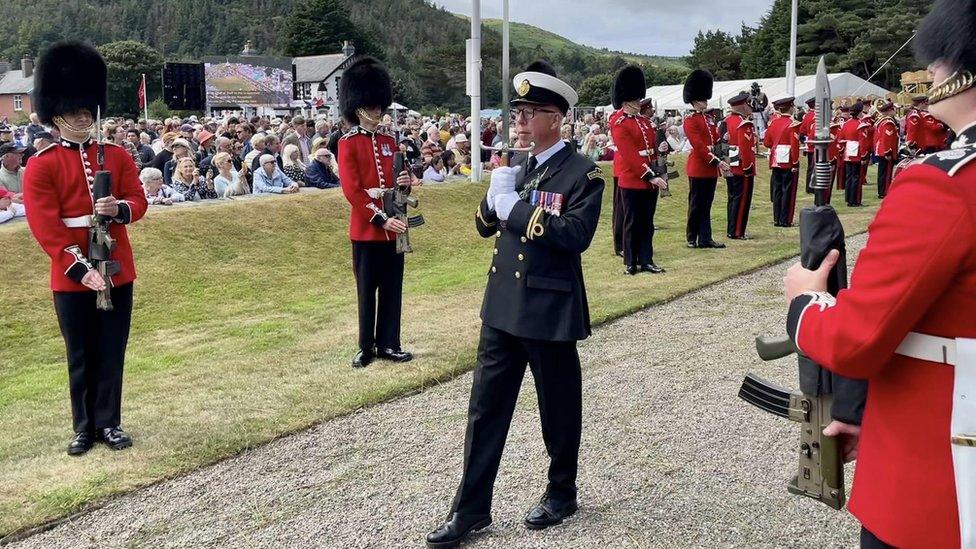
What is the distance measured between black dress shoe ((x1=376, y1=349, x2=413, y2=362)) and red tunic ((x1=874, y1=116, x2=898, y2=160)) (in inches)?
559

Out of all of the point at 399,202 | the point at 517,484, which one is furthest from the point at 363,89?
the point at 517,484

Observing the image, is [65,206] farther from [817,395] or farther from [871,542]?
[871,542]

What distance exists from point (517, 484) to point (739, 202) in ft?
30.1

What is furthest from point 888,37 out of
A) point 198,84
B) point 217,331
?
point 217,331

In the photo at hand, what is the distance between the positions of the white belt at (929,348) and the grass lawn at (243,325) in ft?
10.9

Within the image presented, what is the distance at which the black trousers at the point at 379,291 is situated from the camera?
6629mm

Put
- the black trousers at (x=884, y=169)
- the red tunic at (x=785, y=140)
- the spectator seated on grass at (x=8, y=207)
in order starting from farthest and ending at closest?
the black trousers at (x=884, y=169)
the red tunic at (x=785, y=140)
the spectator seated on grass at (x=8, y=207)

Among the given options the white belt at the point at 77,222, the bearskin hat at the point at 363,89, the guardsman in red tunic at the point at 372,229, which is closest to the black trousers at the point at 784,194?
the bearskin hat at the point at 363,89

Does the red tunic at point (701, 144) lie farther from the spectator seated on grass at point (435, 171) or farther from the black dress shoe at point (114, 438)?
the black dress shoe at point (114, 438)

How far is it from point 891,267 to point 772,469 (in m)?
2.77

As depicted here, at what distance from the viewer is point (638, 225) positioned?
10.2 metres

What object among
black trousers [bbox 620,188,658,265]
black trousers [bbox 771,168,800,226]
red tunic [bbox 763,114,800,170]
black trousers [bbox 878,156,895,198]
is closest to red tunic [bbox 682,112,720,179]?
black trousers [bbox 620,188,658,265]

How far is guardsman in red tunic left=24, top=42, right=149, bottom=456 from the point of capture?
4812mm

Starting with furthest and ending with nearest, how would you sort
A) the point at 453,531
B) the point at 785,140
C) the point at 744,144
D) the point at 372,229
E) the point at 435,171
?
1. the point at 435,171
2. the point at 785,140
3. the point at 744,144
4. the point at 372,229
5. the point at 453,531
